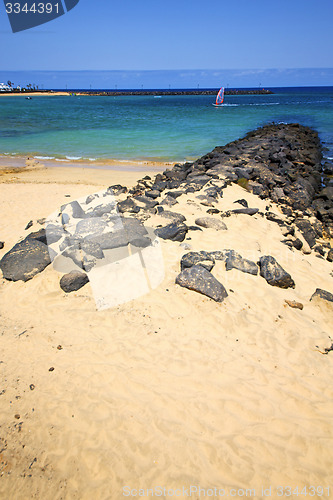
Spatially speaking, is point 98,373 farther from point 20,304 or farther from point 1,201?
point 1,201

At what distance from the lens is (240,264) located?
521cm

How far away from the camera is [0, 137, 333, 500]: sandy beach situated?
260 centimetres

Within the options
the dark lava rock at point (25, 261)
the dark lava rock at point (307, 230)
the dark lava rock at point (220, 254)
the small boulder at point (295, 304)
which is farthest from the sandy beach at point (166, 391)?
the dark lava rock at point (307, 230)

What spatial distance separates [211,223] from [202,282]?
2192 millimetres

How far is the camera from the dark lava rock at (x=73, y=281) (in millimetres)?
4629

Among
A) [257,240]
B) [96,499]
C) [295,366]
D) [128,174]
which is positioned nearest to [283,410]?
[295,366]

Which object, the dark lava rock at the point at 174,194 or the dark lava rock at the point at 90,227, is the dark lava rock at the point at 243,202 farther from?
the dark lava rock at the point at 90,227

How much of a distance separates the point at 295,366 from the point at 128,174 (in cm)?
1153

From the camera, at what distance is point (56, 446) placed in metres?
2.74

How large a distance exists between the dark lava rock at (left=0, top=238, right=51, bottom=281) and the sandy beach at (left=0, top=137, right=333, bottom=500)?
17cm

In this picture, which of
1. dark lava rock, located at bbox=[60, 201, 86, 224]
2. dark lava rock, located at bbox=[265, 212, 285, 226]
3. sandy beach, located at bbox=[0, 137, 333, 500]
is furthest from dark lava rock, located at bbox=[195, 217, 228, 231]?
dark lava rock, located at bbox=[60, 201, 86, 224]

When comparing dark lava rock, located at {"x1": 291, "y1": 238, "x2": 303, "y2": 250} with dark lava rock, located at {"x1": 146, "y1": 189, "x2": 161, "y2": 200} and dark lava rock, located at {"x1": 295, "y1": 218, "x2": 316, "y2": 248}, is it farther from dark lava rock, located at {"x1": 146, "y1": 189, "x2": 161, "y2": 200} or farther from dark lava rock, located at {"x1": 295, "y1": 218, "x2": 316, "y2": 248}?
dark lava rock, located at {"x1": 146, "y1": 189, "x2": 161, "y2": 200}

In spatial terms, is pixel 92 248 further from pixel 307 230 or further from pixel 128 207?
pixel 307 230

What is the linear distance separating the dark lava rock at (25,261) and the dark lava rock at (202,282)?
8.19 ft
